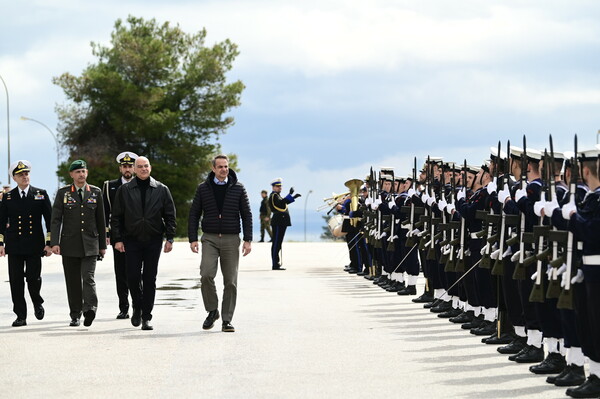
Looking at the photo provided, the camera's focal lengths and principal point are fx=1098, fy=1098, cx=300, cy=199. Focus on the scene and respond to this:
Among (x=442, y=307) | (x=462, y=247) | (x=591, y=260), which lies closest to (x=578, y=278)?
(x=591, y=260)

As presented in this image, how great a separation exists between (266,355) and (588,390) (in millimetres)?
3382

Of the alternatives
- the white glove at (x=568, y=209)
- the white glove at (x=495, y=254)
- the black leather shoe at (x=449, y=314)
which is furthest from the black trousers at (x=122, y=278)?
the white glove at (x=568, y=209)

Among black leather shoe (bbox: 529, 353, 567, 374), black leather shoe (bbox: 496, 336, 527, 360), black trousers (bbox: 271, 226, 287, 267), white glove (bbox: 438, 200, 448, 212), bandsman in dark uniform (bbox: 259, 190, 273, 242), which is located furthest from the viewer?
bandsman in dark uniform (bbox: 259, 190, 273, 242)

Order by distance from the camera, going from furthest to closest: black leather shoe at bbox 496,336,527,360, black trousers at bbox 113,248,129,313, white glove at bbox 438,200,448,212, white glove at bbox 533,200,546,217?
white glove at bbox 438,200,448,212
black trousers at bbox 113,248,129,313
black leather shoe at bbox 496,336,527,360
white glove at bbox 533,200,546,217

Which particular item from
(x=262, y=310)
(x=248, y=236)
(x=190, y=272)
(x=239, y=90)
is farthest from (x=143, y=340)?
(x=239, y=90)

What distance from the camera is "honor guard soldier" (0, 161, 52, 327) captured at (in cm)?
1324

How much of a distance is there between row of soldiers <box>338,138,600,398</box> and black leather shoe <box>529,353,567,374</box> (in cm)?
1

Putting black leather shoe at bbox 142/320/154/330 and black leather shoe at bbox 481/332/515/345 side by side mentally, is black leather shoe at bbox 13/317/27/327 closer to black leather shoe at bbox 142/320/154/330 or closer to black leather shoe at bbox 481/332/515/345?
black leather shoe at bbox 142/320/154/330

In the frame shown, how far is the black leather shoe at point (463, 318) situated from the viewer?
12.9m

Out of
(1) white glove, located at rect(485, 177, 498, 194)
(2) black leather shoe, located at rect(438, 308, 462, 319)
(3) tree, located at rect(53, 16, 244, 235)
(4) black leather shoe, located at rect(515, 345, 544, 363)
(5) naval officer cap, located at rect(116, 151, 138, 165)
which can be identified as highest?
(3) tree, located at rect(53, 16, 244, 235)

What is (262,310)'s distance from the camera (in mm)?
15109

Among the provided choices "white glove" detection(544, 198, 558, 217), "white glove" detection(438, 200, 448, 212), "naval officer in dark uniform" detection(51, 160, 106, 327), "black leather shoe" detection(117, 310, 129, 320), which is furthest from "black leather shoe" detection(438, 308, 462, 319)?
"white glove" detection(544, 198, 558, 217)

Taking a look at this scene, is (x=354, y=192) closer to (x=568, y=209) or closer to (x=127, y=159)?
(x=127, y=159)

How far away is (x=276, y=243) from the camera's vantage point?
85.4 ft
